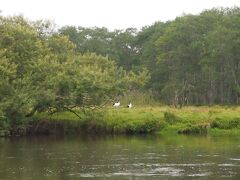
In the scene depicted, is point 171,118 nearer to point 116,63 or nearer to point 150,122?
point 150,122

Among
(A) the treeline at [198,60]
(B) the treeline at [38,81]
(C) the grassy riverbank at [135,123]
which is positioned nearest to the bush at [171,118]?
(C) the grassy riverbank at [135,123]

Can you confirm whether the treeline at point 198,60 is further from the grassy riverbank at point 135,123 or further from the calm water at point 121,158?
the calm water at point 121,158

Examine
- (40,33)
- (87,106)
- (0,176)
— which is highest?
(40,33)

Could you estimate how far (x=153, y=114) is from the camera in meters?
58.9

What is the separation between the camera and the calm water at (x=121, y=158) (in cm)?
3005

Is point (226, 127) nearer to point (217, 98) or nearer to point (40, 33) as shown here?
point (40, 33)

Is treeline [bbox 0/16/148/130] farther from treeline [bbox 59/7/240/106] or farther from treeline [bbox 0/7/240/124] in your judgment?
treeline [bbox 59/7/240/106]

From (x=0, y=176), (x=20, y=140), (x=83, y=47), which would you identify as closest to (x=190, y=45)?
(x=83, y=47)

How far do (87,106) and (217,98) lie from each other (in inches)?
1972

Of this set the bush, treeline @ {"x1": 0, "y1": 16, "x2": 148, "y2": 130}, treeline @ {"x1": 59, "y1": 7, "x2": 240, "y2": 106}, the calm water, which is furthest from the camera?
treeline @ {"x1": 59, "y1": 7, "x2": 240, "y2": 106}

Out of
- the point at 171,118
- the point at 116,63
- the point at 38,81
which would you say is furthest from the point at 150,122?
the point at 116,63

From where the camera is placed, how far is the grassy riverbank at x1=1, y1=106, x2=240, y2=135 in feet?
185

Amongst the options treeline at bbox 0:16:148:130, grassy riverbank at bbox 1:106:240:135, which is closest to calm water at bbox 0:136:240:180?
treeline at bbox 0:16:148:130

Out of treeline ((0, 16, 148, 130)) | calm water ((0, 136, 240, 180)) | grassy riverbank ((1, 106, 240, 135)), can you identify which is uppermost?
treeline ((0, 16, 148, 130))
